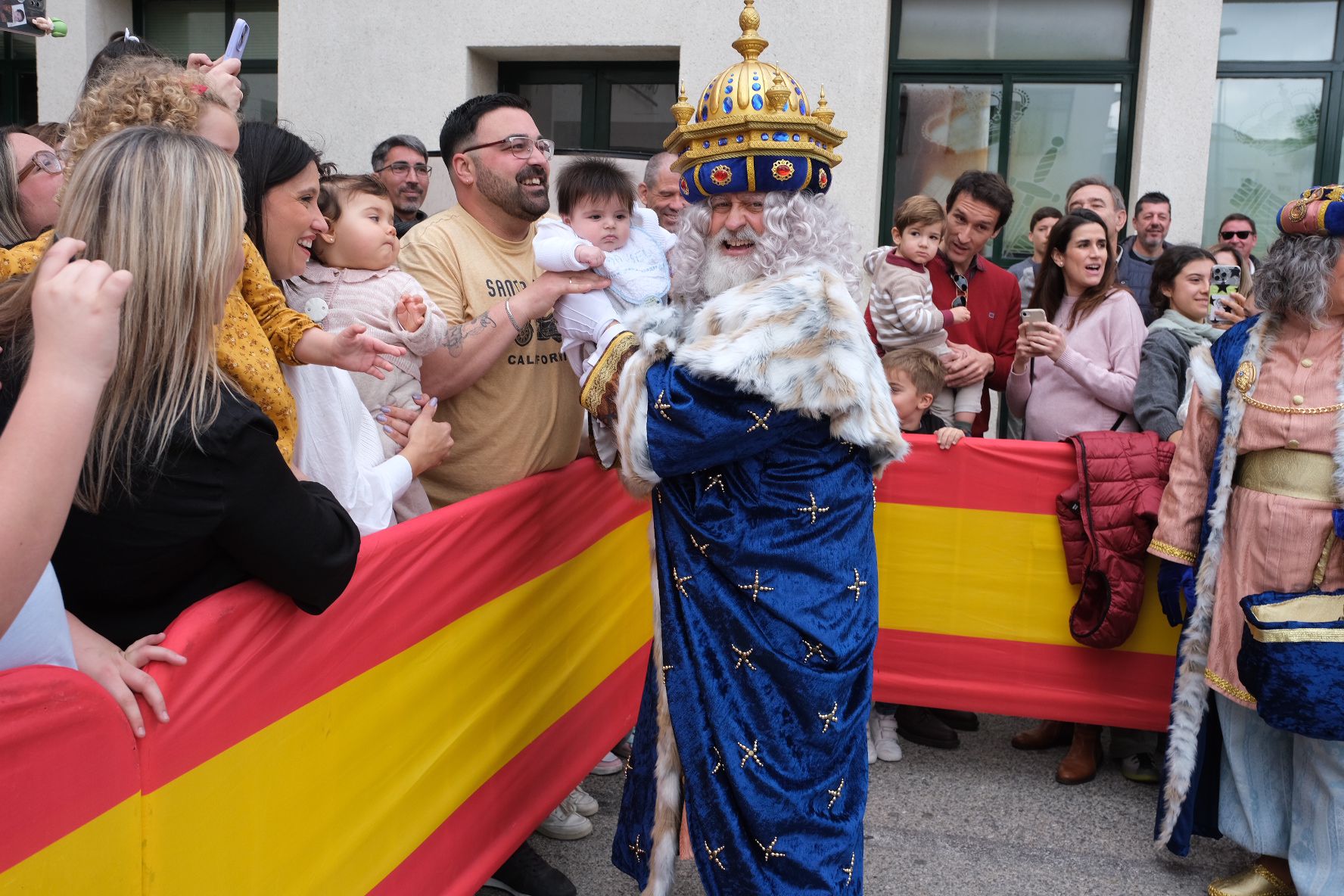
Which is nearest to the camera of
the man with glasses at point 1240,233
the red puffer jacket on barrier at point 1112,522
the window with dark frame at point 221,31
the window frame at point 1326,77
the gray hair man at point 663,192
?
the red puffer jacket on barrier at point 1112,522

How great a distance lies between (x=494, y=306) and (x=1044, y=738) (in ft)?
9.68

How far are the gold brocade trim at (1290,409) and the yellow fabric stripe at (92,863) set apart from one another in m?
3.28

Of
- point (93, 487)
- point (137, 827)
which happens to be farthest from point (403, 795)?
point (93, 487)

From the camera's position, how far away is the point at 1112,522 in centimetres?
409

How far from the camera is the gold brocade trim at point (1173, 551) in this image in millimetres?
3756

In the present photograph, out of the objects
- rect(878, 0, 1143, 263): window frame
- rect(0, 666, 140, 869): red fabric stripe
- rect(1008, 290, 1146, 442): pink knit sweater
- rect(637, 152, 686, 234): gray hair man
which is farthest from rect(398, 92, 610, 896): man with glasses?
rect(878, 0, 1143, 263): window frame

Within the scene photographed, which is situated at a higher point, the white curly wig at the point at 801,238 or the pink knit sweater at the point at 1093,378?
the white curly wig at the point at 801,238

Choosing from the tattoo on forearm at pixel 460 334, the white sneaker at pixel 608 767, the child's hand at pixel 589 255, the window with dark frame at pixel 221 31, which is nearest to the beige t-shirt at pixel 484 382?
the tattoo on forearm at pixel 460 334

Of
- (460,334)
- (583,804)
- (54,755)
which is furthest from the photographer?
(583,804)

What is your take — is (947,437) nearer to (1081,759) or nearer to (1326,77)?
(1081,759)

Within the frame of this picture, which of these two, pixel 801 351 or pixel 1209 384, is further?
pixel 1209 384

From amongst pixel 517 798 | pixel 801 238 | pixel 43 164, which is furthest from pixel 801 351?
pixel 43 164

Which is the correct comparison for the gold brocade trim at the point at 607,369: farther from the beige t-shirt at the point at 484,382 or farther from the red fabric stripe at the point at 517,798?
the red fabric stripe at the point at 517,798

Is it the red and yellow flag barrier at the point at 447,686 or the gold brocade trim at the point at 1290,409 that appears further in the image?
the gold brocade trim at the point at 1290,409
